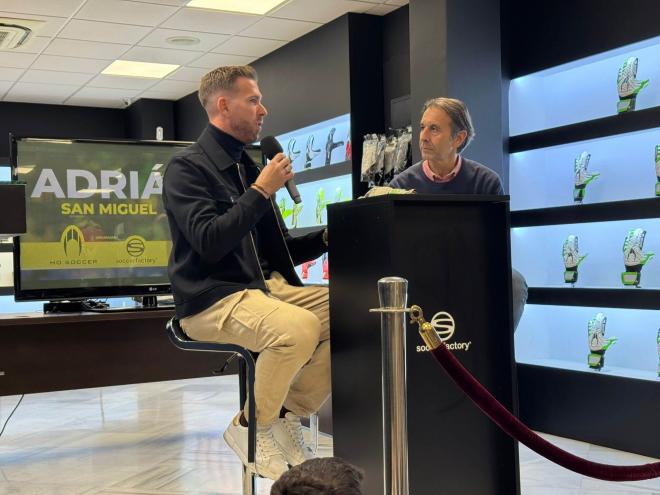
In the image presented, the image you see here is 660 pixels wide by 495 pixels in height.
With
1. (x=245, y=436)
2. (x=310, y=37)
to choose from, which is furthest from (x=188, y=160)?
(x=310, y=37)

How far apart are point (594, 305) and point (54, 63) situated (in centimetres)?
575

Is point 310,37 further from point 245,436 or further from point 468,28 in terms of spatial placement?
point 245,436

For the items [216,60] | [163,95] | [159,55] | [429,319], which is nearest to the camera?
[429,319]

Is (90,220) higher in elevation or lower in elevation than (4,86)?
lower

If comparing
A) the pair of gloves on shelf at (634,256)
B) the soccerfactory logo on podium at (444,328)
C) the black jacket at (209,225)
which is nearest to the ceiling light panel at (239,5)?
the pair of gloves on shelf at (634,256)

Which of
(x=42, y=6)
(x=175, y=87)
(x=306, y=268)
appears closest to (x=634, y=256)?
(x=306, y=268)

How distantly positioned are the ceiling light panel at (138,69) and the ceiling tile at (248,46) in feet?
2.84

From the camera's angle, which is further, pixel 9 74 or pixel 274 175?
pixel 9 74

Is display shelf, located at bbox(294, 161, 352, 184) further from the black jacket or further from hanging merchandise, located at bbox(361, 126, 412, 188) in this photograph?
the black jacket

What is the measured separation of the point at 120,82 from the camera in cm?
876

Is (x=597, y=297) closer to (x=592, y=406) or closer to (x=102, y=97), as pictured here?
(x=592, y=406)

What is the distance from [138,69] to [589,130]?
17.3 feet

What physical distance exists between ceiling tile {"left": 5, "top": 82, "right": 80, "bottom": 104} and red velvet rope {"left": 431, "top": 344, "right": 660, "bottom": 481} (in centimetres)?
813

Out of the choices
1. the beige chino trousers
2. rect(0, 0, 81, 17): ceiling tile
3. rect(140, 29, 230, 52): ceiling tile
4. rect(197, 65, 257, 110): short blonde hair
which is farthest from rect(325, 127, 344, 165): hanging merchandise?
the beige chino trousers
